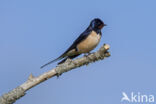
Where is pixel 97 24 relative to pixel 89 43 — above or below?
above

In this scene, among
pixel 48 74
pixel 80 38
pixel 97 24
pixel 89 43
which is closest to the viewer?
pixel 48 74

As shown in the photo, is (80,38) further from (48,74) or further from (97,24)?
(48,74)

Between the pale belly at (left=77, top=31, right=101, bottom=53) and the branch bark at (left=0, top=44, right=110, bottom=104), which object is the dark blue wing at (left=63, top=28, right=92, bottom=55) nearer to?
the pale belly at (left=77, top=31, right=101, bottom=53)

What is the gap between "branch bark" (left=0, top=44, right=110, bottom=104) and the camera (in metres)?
5.01

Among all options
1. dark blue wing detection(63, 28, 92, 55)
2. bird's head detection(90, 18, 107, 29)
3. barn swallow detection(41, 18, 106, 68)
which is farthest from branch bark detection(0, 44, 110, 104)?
bird's head detection(90, 18, 107, 29)

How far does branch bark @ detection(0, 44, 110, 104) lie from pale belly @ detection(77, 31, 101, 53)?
41.0 inches

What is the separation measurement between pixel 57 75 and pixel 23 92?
0.54m

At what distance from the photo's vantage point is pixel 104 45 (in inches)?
216

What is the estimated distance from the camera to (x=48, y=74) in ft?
17.0

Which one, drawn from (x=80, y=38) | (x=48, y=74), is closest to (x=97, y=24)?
(x=80, y=38)

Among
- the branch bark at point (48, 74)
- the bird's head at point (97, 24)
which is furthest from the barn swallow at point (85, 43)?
the branch bark at point (48, 74)

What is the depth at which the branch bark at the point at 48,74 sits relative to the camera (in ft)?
16.4

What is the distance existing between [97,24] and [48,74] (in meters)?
2.25

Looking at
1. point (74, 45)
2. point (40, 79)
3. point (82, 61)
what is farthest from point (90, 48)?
point (40, 79)
